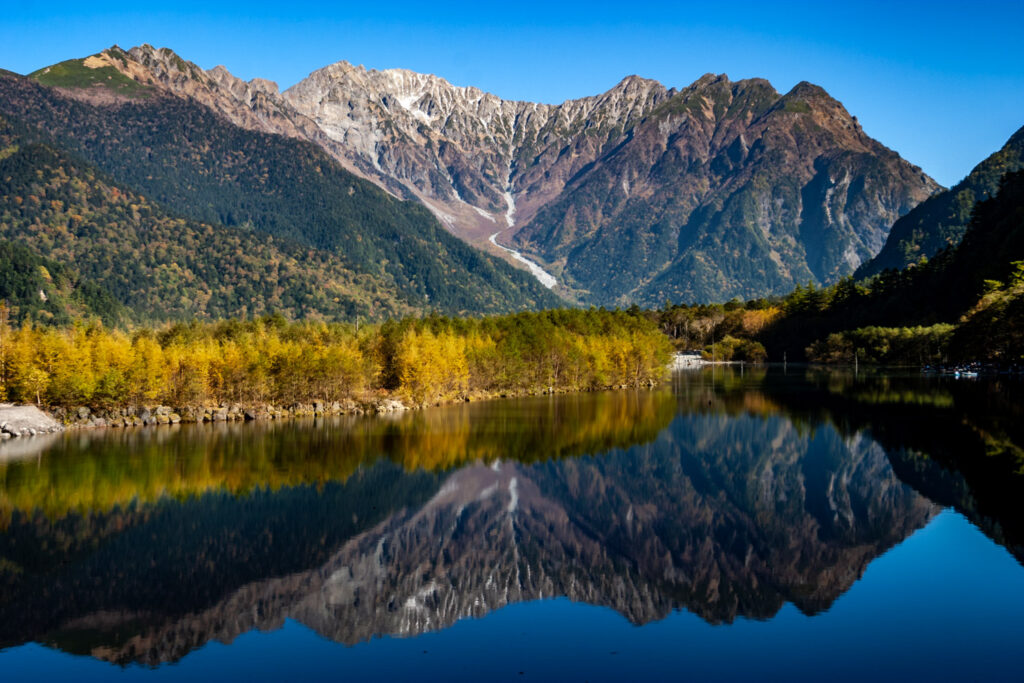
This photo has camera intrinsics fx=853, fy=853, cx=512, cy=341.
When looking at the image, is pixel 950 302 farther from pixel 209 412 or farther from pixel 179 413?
pixel 179 413

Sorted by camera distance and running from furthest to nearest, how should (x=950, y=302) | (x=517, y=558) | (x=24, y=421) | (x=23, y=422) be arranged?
(x=950, y=302)
(x=24, y=421)
(x=23, y=422)
(x=517, y=558)

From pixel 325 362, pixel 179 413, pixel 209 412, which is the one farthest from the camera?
pixel 325 362

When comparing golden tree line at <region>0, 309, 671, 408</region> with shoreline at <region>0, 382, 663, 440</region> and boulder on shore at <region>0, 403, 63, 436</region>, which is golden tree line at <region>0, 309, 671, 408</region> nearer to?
shoreline at <region>0, 382, 663, 440</region>

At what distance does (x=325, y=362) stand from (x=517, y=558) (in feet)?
184

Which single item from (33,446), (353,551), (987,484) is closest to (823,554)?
(987,484)

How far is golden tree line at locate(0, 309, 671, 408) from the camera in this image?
74625mm

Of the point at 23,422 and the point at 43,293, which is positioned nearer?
the point at 23,422

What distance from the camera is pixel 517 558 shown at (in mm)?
33594

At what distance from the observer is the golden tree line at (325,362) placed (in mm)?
74625

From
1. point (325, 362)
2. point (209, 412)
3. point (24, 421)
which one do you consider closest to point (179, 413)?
point (209, 412)

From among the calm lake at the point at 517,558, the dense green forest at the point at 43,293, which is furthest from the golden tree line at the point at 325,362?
the dense green forest at the point at 43,293

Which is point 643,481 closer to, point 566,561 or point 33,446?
point 566,561

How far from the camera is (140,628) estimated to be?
25766 mm

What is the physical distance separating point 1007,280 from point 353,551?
408 ft
